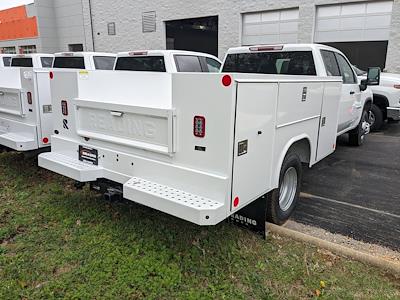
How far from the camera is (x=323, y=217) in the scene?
4406mm

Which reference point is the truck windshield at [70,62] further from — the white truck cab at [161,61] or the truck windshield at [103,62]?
the white truck cab at [161,61]

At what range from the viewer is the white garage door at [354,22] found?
13266mm

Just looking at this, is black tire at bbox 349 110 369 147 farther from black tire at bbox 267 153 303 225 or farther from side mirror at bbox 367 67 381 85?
black tire at bbox 267 153 303 225

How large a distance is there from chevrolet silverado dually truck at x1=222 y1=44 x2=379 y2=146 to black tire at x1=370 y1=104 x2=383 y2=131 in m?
3.59

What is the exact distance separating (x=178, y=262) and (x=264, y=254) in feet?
2.79

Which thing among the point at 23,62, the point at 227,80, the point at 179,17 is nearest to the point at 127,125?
the point at 227,80

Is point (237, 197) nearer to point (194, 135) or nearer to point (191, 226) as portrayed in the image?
point (194, 135)

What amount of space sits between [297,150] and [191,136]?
1746 mm

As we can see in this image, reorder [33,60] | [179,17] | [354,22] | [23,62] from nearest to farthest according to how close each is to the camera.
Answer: [33,60] → [23,62] → [354,22] → [179,17]

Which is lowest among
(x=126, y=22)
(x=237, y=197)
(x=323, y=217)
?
(x=323, y=217)

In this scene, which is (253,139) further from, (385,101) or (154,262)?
(385,101)

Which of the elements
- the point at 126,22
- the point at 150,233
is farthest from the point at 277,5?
the point at 150,233

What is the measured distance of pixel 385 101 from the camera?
33.0ft

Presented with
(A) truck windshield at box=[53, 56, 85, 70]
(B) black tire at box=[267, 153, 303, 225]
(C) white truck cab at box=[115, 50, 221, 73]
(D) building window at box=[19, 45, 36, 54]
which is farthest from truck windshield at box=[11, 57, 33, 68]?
(D) building window at box=[19, 45, 36, 54]
